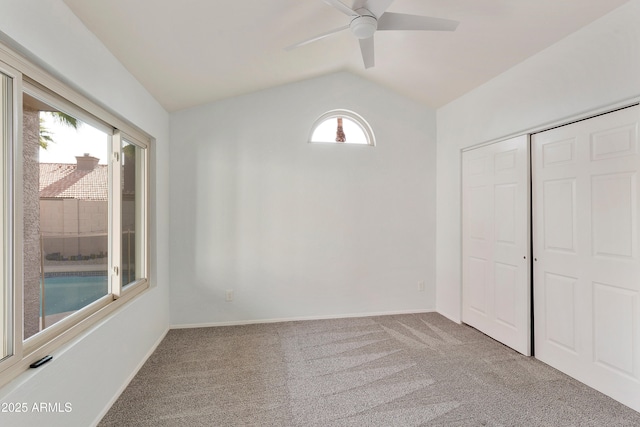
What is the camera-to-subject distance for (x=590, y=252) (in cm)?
230

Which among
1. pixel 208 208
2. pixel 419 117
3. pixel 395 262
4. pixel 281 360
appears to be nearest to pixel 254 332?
pixel 281 360

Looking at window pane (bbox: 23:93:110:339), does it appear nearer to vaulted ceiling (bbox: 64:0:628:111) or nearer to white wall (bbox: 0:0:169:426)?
white wall (bbox: 0:0:169:426)

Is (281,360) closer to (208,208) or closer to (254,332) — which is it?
(254,332)

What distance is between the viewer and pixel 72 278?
1.88 meters

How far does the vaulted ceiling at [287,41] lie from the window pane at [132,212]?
63 cm

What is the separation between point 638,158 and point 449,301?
7.64 ft

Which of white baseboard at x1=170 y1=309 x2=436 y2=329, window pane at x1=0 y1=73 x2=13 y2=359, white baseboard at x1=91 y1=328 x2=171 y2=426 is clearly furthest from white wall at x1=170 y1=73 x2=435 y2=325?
window pane at x1=0 y1=73 x2=13 y2=359

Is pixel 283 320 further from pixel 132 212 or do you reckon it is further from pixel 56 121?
pixel 56 121

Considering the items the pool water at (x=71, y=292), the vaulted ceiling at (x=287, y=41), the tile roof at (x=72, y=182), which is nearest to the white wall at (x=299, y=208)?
the vaulted ceiling at (x=287, y=41)

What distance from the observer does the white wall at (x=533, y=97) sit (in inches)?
79.7

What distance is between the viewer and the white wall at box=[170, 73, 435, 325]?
3492mm

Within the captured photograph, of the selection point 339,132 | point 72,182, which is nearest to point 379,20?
point 339,132

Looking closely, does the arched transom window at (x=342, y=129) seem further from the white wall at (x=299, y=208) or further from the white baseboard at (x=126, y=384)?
the white baseboard at (x=126, y=384)

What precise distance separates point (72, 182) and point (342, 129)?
111 inches
